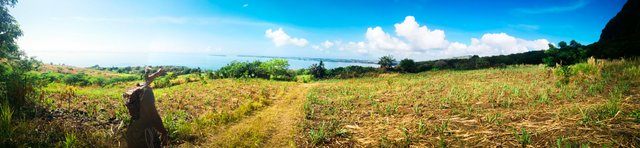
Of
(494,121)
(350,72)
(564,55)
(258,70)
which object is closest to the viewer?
(494,121)

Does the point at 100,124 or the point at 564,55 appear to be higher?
the point at 564,55

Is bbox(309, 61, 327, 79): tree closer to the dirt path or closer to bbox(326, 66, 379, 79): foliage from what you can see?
bbox(326, 66, 379, 79): foliage

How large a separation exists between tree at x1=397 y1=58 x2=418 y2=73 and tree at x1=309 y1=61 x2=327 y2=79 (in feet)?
29.6

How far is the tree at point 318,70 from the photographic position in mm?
33469

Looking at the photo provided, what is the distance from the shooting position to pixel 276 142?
6.17 m

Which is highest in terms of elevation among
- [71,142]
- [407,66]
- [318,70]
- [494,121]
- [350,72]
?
[407,66]

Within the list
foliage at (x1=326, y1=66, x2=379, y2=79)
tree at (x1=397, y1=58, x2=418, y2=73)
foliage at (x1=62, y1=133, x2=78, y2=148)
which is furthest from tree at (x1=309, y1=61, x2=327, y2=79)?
foliage at (x1=62, y1=133, x2=78, y2=148)

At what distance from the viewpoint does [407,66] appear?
32594 millimetres

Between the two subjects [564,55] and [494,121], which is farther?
[564,55]

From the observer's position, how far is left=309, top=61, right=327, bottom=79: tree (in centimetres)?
3347

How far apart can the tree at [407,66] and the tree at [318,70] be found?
9017 mm

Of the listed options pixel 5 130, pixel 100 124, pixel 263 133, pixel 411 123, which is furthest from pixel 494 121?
pixel 100 124

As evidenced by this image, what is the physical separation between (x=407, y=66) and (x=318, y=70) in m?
10.6

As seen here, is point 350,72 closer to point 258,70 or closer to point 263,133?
point 258,70
